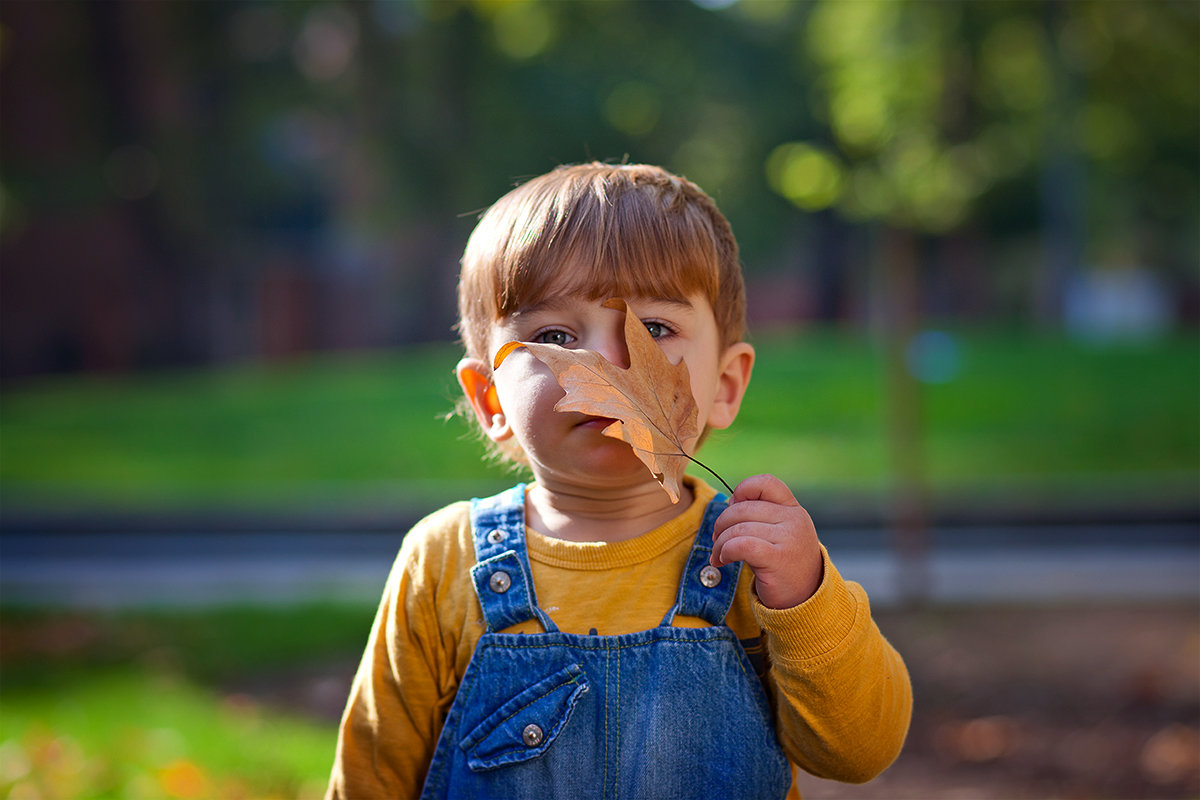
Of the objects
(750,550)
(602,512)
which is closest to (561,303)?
(602,512)

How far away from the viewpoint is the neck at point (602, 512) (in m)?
1.51

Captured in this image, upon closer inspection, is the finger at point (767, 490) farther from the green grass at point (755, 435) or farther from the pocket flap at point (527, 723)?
the green grass at point (755, 435)

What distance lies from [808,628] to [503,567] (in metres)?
0.43

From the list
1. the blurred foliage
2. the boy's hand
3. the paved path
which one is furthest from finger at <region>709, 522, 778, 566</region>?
the blurred foliage

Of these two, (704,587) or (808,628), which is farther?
(704,587)

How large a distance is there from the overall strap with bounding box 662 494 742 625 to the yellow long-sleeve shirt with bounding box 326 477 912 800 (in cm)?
2

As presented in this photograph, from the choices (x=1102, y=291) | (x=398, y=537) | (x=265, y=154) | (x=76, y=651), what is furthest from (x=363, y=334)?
(x=1102, y=291)

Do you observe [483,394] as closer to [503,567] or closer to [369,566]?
[503,567]

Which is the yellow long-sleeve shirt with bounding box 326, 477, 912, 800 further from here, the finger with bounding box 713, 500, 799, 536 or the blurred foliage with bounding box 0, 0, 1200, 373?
the blurred foliage with bounding box 0, 0, 1200, 373

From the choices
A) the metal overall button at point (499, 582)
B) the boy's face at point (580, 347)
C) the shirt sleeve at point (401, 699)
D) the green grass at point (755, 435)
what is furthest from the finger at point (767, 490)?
the green grass at point (755, 435)

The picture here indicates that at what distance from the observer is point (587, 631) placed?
4.72 ft

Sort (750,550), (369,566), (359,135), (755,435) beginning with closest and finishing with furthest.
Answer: (750,550) → (369,566) → (755,435) → (359,135)

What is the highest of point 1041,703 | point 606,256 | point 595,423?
point 606,256

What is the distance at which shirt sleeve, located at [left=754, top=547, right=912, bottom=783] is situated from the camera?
133 cm
